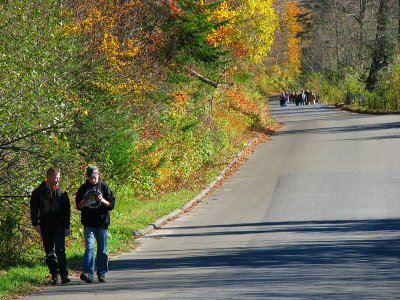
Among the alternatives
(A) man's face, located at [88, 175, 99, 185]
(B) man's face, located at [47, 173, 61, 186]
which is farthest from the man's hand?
(B) man's face, located at [47, 173, 61, 186]

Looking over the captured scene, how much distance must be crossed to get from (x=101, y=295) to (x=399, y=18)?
5879cm

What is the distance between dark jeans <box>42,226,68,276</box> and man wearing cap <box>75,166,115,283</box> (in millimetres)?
341

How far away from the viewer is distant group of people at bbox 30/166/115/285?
13.6 m

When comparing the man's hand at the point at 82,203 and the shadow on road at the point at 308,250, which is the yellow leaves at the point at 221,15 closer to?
the shadow on road at the point at 308,250

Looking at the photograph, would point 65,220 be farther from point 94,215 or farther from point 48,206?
point 94,215

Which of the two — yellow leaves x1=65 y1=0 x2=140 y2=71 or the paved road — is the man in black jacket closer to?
the paved road

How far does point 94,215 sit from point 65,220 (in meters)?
0.45

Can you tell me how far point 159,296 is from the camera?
1192 centimetres

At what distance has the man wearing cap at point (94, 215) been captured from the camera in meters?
13.5

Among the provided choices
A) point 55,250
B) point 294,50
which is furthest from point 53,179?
point 294,50

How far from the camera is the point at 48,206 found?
13711 mm

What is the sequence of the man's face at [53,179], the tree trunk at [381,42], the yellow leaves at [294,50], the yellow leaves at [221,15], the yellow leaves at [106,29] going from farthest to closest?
the yellow leaves at [294,50] → the tree trunk at [381,42] → the yellow leaves at [221,15] → the yellow leaves at [106,29] → the man's face at [53,179]

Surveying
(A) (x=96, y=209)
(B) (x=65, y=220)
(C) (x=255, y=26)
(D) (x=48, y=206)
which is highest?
(C) (x=255, y=26)

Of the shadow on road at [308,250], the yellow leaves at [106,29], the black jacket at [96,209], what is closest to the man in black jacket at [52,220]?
the black jacket at [96,209]
